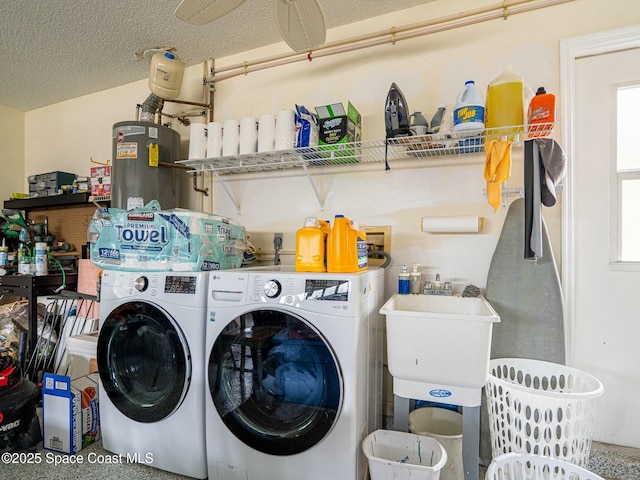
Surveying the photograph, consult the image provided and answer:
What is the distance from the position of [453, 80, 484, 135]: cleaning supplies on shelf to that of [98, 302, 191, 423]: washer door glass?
5.21ft

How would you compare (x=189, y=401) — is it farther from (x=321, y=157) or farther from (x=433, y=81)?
(x=433, y=81)

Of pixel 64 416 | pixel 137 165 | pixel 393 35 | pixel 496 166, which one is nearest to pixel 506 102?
pixel 496 166

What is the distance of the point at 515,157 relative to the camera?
68.3 inches

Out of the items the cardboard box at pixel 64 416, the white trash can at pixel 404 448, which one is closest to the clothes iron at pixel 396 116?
the white trash can at pixel 404 448

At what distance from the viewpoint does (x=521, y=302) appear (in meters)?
1.64

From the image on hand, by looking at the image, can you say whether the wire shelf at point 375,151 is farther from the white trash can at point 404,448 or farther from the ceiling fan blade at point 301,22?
the white trash can at point 404,448

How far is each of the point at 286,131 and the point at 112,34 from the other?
1.43 metres

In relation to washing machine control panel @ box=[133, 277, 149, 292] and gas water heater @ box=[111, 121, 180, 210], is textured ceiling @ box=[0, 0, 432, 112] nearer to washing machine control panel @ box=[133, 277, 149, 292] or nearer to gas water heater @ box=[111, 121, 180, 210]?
gas water heater @ box=[111, 121, 180, 210]

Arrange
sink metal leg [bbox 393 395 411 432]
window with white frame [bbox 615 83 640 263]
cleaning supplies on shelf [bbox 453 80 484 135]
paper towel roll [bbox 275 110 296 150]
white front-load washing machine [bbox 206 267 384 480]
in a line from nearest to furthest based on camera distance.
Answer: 1. white front-load washing machine [bbox 206 267 384 480]
2. sink metal leg [bbox 393 395 411 432]
3. cleaning supplies on shelf [bbox 453 80 484 135]
4. window with white frame [bbox 615 83 640 263]
5. paper towel roll [bbox 275 110 296 150]

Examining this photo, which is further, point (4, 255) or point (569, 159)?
point (4, 255)

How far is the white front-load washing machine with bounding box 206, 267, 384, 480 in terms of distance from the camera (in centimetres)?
126

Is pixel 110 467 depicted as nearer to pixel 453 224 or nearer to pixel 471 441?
pixel 471 441

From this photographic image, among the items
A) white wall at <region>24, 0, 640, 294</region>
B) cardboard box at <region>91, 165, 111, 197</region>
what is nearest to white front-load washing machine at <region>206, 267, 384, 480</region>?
white wall at <region>24, 0, 640, 294</region>

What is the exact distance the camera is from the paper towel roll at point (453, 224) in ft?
5.62
